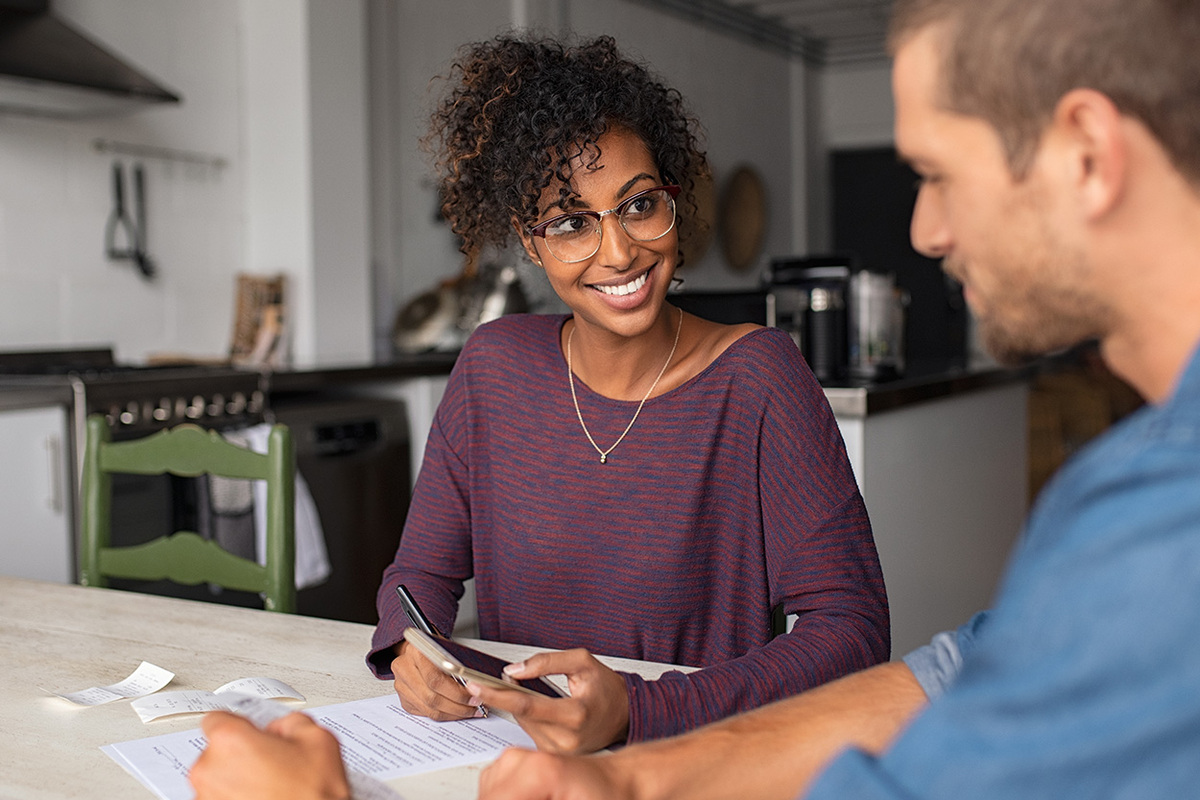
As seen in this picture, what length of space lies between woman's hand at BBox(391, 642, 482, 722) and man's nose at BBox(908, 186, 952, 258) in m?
0.57

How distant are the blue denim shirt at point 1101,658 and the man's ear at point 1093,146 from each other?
0.34 feet

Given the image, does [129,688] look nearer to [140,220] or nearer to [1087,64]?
[1087,64]

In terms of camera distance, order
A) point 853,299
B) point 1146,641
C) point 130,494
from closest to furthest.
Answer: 1. point 1146,641
2. point 130,494
3. point 853,299

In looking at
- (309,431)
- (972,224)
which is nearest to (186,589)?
(309,431)

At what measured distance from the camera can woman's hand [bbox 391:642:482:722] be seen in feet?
3.42

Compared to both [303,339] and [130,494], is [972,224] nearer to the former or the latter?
[130,494]

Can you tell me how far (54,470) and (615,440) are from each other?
164 centimetres

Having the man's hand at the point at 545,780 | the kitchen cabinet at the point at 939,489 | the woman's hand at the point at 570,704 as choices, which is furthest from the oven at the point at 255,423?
the man's hand at the point at 545,780

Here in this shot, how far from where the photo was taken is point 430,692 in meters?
1.04

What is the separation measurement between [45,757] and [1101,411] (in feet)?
17.7

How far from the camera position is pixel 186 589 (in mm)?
2770

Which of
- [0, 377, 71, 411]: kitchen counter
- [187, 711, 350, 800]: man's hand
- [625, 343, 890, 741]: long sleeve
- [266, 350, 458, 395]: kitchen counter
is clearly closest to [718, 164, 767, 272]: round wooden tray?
[266, 350, 458, 395]: kitchen counter

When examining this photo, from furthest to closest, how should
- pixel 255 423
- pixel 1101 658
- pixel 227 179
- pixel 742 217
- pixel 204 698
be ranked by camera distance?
pixel 742 217 < pixel 227 179 < pixel 255 423 < pixel 204 698 < pixel 1101 658

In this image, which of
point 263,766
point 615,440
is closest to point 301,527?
point 615,440
